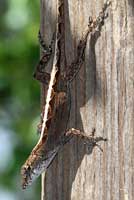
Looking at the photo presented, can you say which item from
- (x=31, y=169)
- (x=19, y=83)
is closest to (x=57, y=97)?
(x=31, y=169)

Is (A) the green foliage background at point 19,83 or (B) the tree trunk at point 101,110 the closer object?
(B) the tree trunk at point 101,110

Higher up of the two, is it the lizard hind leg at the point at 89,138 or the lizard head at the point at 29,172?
the lizard hind leg at the point at 89,138

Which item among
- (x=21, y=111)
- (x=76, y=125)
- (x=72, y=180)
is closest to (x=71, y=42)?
(x=76, y=125)

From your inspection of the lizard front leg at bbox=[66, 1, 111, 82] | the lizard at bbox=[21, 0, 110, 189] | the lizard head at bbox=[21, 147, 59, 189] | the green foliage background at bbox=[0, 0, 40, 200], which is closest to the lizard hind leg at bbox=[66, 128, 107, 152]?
the lizard at bbox=[21, 0, 110, 189]

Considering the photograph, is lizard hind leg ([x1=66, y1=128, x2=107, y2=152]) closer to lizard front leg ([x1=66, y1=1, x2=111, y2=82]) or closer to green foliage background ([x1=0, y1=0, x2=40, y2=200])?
lizard front leg ([x1=66, y1=1, x2=111, y2=82])

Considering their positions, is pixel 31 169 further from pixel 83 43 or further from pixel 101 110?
pixel 83 43

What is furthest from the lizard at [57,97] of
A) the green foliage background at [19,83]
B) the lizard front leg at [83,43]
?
the green foliage background at [19,83]

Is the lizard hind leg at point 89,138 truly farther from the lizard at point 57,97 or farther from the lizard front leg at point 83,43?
the lizard front leg at point 83,43
